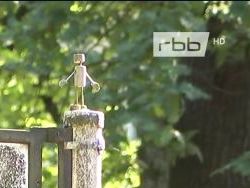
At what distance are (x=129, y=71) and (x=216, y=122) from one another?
0.55 meters

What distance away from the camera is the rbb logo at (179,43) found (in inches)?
140

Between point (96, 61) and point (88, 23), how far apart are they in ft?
0.76

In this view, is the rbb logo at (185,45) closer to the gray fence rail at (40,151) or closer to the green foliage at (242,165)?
the green foliage at (242,165)

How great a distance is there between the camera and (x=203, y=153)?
4.07 metres

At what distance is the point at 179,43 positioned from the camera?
364 cm

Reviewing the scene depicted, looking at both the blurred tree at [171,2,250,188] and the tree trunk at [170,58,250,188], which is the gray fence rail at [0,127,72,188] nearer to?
the blurred tree at [171,2,250,188]

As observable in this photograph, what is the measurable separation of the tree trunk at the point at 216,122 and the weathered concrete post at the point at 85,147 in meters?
2.06

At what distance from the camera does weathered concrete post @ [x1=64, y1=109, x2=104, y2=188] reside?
1.88 m

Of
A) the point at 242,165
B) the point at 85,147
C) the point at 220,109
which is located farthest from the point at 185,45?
the point at 85,147

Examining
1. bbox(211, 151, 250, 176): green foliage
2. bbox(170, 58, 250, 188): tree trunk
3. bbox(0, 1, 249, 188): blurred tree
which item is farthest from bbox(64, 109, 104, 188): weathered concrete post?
bbox(170, 58, 250, 188): tree trunk

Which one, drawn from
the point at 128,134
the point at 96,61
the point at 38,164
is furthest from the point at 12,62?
the point at 38,164

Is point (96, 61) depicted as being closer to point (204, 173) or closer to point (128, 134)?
point (128, 134)

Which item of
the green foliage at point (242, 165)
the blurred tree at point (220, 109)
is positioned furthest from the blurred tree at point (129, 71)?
the green foliage at point (242, 165)

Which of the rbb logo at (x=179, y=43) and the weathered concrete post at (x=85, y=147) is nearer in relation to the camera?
the weathered concrete post at (x=85, y=147)
